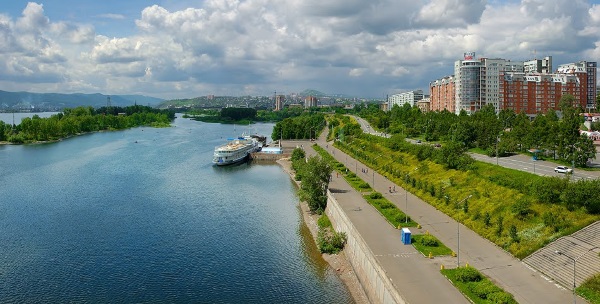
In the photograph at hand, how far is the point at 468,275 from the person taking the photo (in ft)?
71.2

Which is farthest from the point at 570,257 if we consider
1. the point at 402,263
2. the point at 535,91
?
the point at 535,91

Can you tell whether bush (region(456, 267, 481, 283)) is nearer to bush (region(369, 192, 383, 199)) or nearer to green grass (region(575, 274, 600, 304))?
green grass (region(575, 274, 600, 304))

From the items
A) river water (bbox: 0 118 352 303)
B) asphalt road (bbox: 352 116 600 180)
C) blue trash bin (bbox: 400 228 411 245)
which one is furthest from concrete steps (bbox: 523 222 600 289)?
asphalt road (bbox: 352 116 600 180)

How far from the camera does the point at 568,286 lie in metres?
21.0

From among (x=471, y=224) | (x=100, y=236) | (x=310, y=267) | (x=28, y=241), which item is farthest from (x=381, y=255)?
(x=28, y=241)

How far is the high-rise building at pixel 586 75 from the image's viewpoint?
10369 cm

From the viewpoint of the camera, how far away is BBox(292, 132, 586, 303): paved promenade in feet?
67.5

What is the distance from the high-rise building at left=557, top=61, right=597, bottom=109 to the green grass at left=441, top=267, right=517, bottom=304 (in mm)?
97974

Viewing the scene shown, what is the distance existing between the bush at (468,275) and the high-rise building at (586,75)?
97.9 metres

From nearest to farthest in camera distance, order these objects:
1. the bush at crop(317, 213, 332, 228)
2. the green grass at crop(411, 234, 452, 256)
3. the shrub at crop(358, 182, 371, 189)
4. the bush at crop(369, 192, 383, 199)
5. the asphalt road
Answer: the green grass at crop(411, 234, 452, 256) < the bush at crop(317, 213, 332, 228) < the asphalt road < the bush at crop(369, 192, 383, 199) < the shrub at crop(358, 182, 371, 189)

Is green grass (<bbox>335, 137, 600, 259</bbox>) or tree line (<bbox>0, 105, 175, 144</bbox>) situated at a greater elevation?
tree line (<bbox>0, 105, 175, 144</bbox>)

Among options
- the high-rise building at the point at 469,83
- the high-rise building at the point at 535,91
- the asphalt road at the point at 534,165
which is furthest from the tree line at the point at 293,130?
the asphalt road at the point at 534,165

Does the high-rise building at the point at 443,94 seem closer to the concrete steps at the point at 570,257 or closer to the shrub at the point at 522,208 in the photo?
the shrub at the point at 522,208

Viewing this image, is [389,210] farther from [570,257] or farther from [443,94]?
[443,94]
